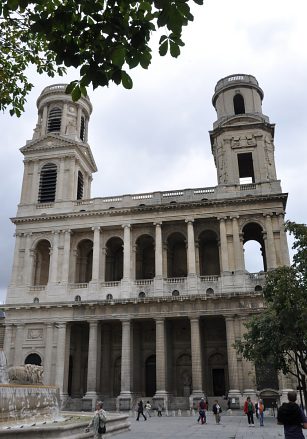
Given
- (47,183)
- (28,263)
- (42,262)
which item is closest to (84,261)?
(42,262)

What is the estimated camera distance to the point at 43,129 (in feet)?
156

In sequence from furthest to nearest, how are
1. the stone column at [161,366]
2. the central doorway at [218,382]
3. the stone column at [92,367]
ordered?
the central doorway at [218,382] < the stone column at [92,367] < the stone column at [161,366]

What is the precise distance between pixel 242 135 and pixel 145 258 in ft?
49.4

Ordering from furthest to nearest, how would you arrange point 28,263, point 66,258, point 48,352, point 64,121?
point 64,121 < point 28,263 < point 66,258 < point 48,352

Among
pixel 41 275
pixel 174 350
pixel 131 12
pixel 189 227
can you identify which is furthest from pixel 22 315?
pixel 131 12

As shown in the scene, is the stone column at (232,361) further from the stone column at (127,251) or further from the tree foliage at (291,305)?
the tree foliage at (291,305)

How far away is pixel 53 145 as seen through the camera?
45.1 m

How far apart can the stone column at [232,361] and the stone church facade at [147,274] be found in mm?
78

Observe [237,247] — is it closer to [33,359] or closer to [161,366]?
[161,366]

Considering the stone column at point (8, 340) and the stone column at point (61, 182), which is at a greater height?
the stone column at point (61, 182)

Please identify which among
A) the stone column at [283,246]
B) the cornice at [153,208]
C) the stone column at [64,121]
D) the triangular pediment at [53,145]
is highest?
the stone column at [64,121]

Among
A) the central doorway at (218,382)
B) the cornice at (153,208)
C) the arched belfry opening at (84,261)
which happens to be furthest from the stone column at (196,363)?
the arched belfry opening at (84,261)

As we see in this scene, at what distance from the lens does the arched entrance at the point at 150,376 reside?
38562 millimetres

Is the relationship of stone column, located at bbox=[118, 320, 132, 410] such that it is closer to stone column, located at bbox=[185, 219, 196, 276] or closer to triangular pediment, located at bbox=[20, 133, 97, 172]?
stone column, located at bbox=[185, 219, 196, 276]
